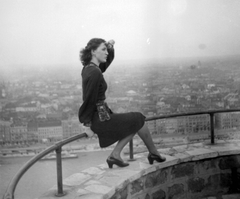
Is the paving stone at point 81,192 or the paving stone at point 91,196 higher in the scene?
the paving stone at point 91,196

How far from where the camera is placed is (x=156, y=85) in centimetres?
1359

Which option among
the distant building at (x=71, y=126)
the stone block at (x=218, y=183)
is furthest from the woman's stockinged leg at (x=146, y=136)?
the distant building at (x=71, y=126)

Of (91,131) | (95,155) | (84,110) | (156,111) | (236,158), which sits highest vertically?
(84,110)

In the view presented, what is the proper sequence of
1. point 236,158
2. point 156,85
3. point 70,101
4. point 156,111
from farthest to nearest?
point 156,85 → point 70,101 → point 156,111 → point 236,158

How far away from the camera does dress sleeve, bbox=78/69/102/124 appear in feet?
6.50

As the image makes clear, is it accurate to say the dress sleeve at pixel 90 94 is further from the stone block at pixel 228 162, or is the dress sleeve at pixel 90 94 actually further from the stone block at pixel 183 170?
the stone block at pixel 228 162

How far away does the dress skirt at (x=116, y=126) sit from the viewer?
2.10 m

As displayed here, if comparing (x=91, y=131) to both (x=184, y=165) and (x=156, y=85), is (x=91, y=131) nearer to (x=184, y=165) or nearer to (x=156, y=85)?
(x=184, y=165)

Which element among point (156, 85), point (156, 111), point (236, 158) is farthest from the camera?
point (156, 85)

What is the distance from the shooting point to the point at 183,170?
263 centimetres

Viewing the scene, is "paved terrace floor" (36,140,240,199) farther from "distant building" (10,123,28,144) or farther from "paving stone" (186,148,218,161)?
"distant building" (10,123,28,144)

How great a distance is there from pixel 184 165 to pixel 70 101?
1045 centimetres

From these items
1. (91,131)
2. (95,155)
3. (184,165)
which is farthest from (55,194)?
(95,155)

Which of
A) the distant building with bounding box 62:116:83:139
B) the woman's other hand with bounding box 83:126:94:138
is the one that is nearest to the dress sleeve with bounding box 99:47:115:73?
the woman's other hand with bounding box 83:126:94:138
